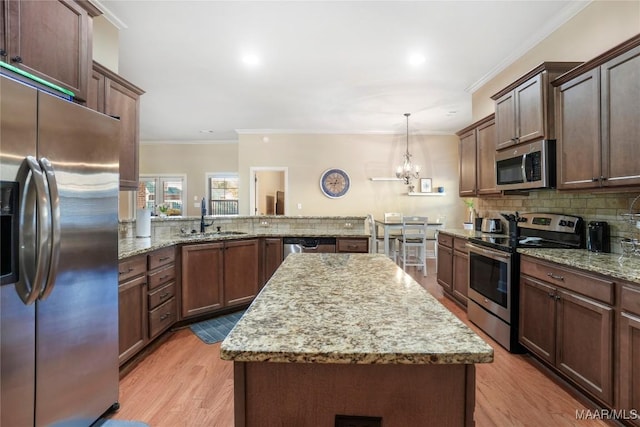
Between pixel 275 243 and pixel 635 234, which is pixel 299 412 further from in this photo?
pixel 275 243

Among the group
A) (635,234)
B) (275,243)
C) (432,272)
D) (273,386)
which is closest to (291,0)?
(275,243)

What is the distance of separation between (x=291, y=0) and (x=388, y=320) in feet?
8.72

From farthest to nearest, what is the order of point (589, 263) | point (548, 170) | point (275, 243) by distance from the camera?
point (275, 243) < point (548, 170) < point (589, 263)

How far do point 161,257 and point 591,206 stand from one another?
11.9 ft

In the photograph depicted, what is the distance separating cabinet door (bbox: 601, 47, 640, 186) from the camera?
5.87 feet

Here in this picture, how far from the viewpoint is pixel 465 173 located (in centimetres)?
408

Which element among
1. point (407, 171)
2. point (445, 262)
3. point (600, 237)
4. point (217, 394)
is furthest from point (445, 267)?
point (217, 394)

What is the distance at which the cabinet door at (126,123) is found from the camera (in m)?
2.39

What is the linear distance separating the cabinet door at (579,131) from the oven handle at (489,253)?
26.7 inches

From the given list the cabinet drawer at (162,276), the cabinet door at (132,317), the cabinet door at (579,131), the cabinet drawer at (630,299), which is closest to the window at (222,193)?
the cabinet drawer at (162,276)

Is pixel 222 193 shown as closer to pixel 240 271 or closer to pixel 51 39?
pixel 240 271

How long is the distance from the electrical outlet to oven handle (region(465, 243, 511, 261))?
7.22ft

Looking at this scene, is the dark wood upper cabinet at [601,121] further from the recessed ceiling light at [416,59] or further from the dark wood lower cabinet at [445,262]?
the dark wood lower cabinet at [445,262]

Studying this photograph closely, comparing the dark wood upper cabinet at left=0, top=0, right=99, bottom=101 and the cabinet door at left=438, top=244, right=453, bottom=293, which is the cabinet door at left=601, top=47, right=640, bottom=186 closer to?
the cabinet door at left=438, top=244, right=453, bottom=293
